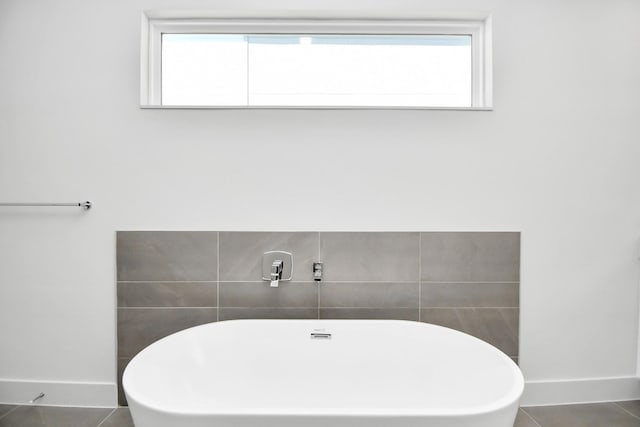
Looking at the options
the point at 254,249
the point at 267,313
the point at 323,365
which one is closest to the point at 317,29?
the point at 254,249

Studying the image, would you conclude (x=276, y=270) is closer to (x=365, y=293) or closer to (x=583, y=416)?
(x=365, y=293)

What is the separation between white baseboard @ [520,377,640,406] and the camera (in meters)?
1.98

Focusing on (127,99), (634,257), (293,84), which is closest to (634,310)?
(634,257)

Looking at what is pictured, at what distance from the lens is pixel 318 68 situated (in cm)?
209

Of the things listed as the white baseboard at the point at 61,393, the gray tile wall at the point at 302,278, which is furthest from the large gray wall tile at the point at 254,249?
the white baseboard at the point at 61,393

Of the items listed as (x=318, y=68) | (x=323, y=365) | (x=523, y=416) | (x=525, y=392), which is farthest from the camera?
(x=318, y=68)

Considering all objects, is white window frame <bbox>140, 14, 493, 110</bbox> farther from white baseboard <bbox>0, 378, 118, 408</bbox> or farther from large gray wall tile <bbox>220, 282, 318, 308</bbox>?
white baseboard <bbox>0, 378, 118, 408</bbox>

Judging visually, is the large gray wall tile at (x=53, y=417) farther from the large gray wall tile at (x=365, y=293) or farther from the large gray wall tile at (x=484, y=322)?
the large gray wall tile at (x=484, y=322)

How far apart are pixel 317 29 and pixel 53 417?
2.50 m

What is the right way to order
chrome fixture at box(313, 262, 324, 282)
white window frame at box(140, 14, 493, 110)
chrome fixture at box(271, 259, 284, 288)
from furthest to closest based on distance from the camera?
white window frame at box(140, 14, 493, 110) < chrome fixture at box(313, 262, 324, 282) < chrome fixture at box(271, 259, 284, 288)

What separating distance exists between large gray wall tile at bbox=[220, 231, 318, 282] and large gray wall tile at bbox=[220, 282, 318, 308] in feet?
0.14

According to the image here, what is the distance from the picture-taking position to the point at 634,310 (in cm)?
202

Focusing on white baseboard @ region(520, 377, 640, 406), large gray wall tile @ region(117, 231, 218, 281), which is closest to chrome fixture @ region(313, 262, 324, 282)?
large gray wall tile @ region(117, 231, 218, 281)

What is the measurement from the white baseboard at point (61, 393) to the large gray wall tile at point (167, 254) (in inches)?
25.2
